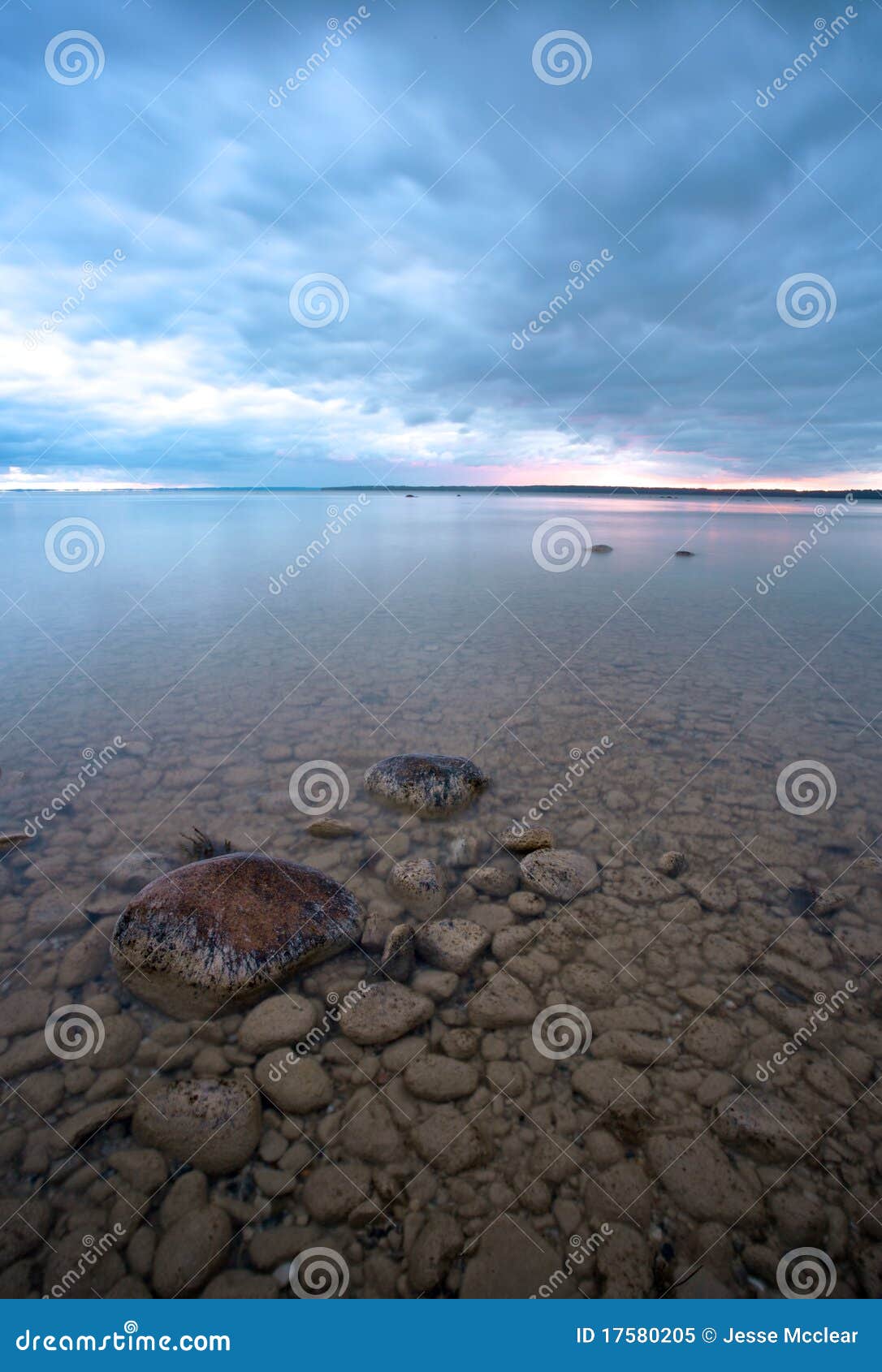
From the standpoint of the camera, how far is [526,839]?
6125mm

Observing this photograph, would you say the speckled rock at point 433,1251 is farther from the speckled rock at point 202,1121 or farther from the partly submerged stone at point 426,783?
the partly submerged stone at point 426,783

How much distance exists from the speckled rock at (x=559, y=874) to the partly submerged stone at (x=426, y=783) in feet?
4.36

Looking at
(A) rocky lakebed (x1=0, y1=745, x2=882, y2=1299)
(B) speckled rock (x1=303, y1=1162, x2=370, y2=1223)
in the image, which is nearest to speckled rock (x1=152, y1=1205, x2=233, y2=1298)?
(A) rocky lakebed (x1=0, y1=745, x2=882, y2=1299)

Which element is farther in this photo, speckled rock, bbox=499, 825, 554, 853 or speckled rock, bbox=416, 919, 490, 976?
speckled rock, bbox=499, 825, 554, 853

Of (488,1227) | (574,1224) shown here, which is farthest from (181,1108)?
(574,1224)

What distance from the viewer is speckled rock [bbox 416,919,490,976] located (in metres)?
Result: 4.57

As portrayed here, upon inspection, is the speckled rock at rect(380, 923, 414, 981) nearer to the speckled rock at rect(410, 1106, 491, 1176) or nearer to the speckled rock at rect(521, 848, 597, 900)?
the speckled rock at rect(410, 1106, 491, 1176)

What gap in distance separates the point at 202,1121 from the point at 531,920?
282cm

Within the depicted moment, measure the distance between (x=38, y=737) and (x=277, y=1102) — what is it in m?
7.32

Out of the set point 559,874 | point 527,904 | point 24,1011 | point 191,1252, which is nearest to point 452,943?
point 527,904

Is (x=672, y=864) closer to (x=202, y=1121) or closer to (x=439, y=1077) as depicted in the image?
(x=439, y=1077)

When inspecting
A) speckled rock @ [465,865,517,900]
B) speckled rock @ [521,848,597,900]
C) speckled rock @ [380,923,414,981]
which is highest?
speckled rock @ [521,848,597,900]

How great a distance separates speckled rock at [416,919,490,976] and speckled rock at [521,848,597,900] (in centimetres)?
82

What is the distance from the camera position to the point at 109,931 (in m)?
4.93
